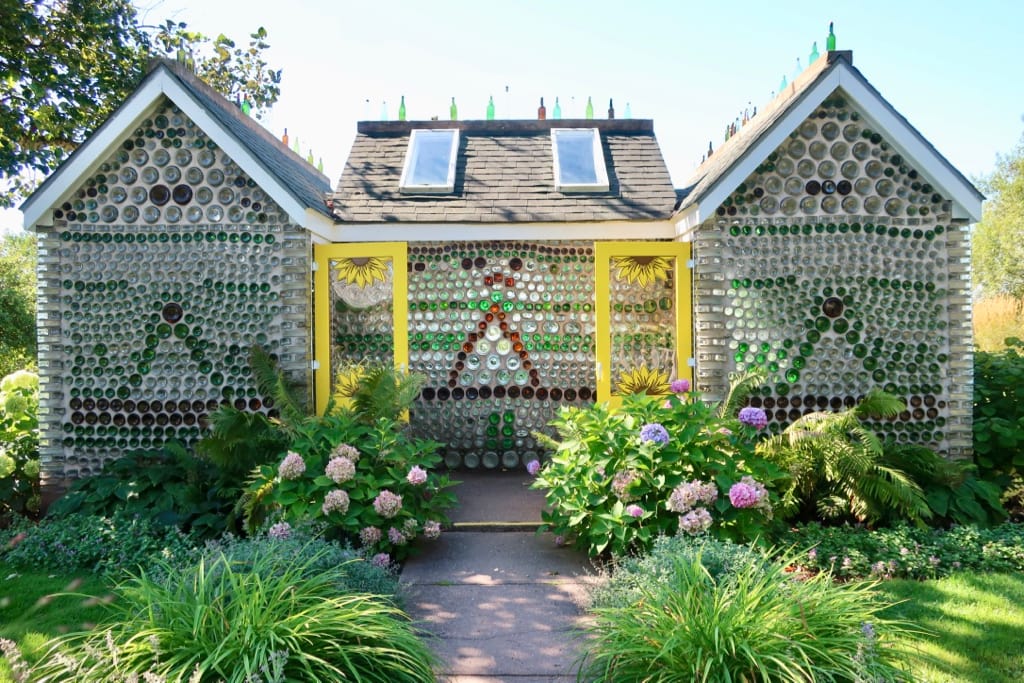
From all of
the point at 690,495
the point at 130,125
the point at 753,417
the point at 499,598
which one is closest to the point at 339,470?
the point at 499,598

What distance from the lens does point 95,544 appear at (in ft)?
19.5

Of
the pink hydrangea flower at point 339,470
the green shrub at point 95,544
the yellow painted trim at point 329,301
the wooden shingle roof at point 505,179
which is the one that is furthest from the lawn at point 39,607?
the wooden shingle roof at point 505,179

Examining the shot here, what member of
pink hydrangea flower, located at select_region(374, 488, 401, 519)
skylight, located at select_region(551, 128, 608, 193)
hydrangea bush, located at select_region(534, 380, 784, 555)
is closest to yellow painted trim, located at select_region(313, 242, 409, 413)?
skylight, located at select_region(551, 128, 608, 193)

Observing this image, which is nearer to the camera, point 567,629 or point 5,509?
point 567,629

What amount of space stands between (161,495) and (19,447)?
2.39m

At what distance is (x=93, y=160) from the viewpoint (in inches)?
291

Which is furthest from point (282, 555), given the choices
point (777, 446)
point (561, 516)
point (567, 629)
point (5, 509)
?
point (5, 509)

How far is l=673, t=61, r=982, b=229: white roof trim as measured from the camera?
23.5 feet

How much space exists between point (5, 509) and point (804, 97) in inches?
357

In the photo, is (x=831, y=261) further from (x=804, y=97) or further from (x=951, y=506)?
(x=951, y=506)

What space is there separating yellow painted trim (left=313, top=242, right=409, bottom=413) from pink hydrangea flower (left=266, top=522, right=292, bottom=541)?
309 cm

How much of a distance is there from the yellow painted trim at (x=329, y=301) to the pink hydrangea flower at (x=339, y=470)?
271 centimetres

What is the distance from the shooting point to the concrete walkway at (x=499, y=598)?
407 cm

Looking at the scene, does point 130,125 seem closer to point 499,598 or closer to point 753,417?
point 499,598
